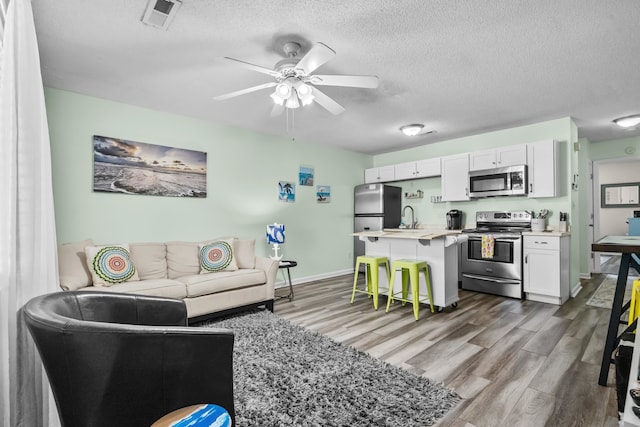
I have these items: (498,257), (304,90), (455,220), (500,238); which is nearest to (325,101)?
(304,90)

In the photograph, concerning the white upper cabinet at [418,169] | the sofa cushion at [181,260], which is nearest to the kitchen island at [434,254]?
the white upper cabinet at [418,169]

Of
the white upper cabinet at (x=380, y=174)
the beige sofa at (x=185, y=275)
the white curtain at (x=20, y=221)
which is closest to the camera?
the white curtain at (x=20, y=221)

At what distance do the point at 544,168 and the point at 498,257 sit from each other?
54.4 inches

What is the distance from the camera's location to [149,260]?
11.3ft

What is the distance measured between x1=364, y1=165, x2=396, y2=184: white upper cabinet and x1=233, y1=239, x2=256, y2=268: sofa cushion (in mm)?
3246

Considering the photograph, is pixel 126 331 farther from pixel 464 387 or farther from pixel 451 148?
pixel 451 148

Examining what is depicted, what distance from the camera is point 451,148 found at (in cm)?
547

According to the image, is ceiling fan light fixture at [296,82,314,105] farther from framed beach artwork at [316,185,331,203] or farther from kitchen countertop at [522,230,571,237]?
kitchen countertop at [522,230,571,237]

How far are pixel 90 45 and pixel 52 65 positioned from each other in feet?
2.12

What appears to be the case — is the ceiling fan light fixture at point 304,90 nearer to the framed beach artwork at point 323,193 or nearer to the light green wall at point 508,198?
the framed beach artwork at point 323,193

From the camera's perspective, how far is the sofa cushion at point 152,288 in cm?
290

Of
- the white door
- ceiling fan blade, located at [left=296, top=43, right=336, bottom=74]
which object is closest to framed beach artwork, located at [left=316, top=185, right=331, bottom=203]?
ceiling fan blade, located at [left=296, top=43, right=336, bottom=74]

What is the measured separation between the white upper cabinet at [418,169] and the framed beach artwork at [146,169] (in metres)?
3.58

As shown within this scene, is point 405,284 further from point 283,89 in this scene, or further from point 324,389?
point 283,89
